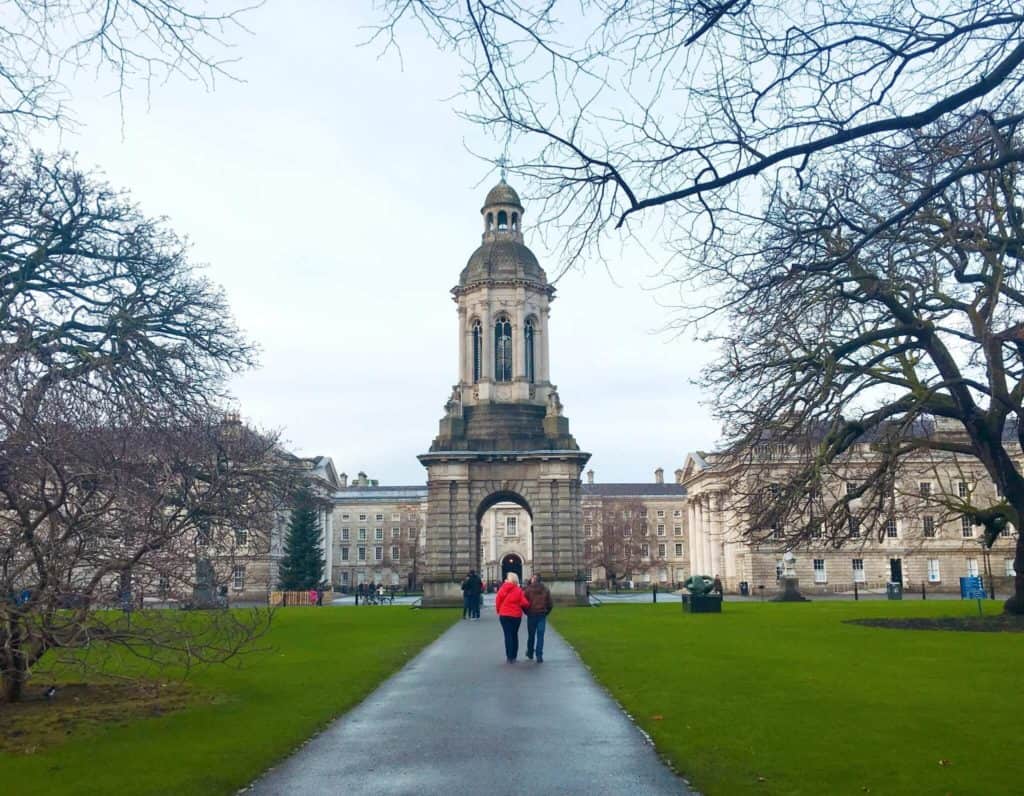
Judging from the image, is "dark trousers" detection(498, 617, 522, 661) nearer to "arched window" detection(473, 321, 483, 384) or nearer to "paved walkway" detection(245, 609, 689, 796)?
"paved walkway" detection(245, 609, 689, 796)

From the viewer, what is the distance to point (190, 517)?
12516mm

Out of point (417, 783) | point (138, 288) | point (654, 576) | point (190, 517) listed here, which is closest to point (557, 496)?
point (138, 288)

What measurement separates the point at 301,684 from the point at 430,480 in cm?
3381

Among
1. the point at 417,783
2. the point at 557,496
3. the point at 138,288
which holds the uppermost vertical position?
the point at 138,288

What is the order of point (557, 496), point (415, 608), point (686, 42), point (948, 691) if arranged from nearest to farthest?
point (686, 42) < point (948, 691) < point (415, 608) < point (557, 496)

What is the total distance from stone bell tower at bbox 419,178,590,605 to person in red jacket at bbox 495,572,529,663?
2730cm

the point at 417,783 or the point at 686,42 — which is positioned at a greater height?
the point at 686,42

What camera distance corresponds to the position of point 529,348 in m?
52.8

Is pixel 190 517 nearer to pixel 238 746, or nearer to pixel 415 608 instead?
pixel 238 746

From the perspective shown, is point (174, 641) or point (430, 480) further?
point (430, 480)

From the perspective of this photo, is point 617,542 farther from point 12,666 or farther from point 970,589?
point 12,666

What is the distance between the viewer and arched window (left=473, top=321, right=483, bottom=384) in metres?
52.3

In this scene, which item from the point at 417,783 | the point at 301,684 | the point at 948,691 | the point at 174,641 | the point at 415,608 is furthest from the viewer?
the point at 415,608

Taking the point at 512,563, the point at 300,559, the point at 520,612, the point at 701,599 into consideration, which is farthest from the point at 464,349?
the point at 512,563
